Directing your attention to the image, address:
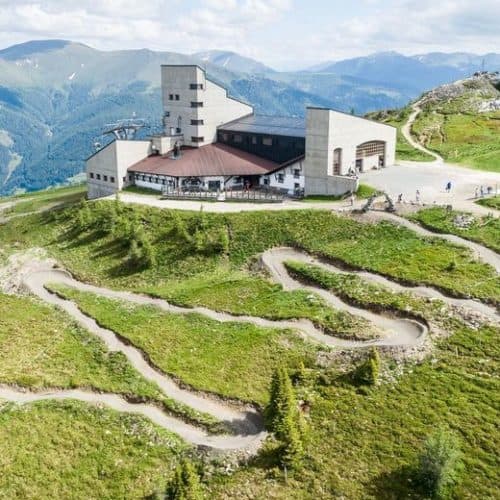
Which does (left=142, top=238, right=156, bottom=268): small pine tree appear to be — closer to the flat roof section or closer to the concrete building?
the concrete building

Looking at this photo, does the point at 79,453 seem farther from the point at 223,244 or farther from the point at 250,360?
the point at 223,244

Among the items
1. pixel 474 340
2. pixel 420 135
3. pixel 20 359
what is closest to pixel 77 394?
pixel 20 359

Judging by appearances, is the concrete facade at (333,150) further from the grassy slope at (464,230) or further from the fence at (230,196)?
the grassy slope at (464,230)

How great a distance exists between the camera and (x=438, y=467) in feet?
91.4

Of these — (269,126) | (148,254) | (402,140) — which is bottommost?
(148,254)

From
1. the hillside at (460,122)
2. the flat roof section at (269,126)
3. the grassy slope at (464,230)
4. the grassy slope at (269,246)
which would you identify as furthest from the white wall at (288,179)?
the hillside at (460,122)

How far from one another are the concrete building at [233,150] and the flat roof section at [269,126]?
0.15 m

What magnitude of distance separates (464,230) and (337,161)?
23799 mm

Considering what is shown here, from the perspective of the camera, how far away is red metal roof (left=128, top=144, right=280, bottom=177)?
7731 cm

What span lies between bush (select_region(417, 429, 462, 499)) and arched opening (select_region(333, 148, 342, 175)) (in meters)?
48.5

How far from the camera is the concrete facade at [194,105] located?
283 feet

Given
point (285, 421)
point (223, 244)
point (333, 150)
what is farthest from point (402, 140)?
point (285, 421)

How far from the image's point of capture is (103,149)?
82938 millimetres

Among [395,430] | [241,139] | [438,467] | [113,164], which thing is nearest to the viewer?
[438,467]
